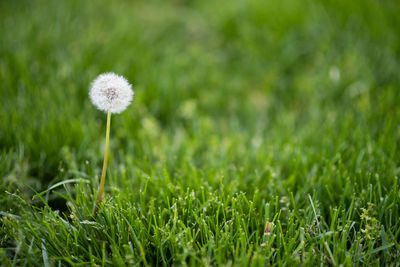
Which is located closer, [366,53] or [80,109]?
[80,109]

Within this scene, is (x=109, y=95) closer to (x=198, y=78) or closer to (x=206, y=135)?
(x=206, y=135)

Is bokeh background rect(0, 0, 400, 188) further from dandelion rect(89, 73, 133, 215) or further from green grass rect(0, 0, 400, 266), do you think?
dandelion rect(89, 73, 133, 215)

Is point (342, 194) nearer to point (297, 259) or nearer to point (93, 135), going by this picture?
point (297, 259)

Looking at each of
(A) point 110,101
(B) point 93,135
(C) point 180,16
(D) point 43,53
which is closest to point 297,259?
(A) point 110,101

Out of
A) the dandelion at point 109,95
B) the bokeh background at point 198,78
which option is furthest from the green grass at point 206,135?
the dandelion at point 109,95

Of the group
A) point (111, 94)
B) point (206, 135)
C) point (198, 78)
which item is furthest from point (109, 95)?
point (198, 78)

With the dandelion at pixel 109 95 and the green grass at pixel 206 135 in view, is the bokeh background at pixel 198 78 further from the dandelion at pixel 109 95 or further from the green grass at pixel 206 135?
the dandelion at pixel 109 95
